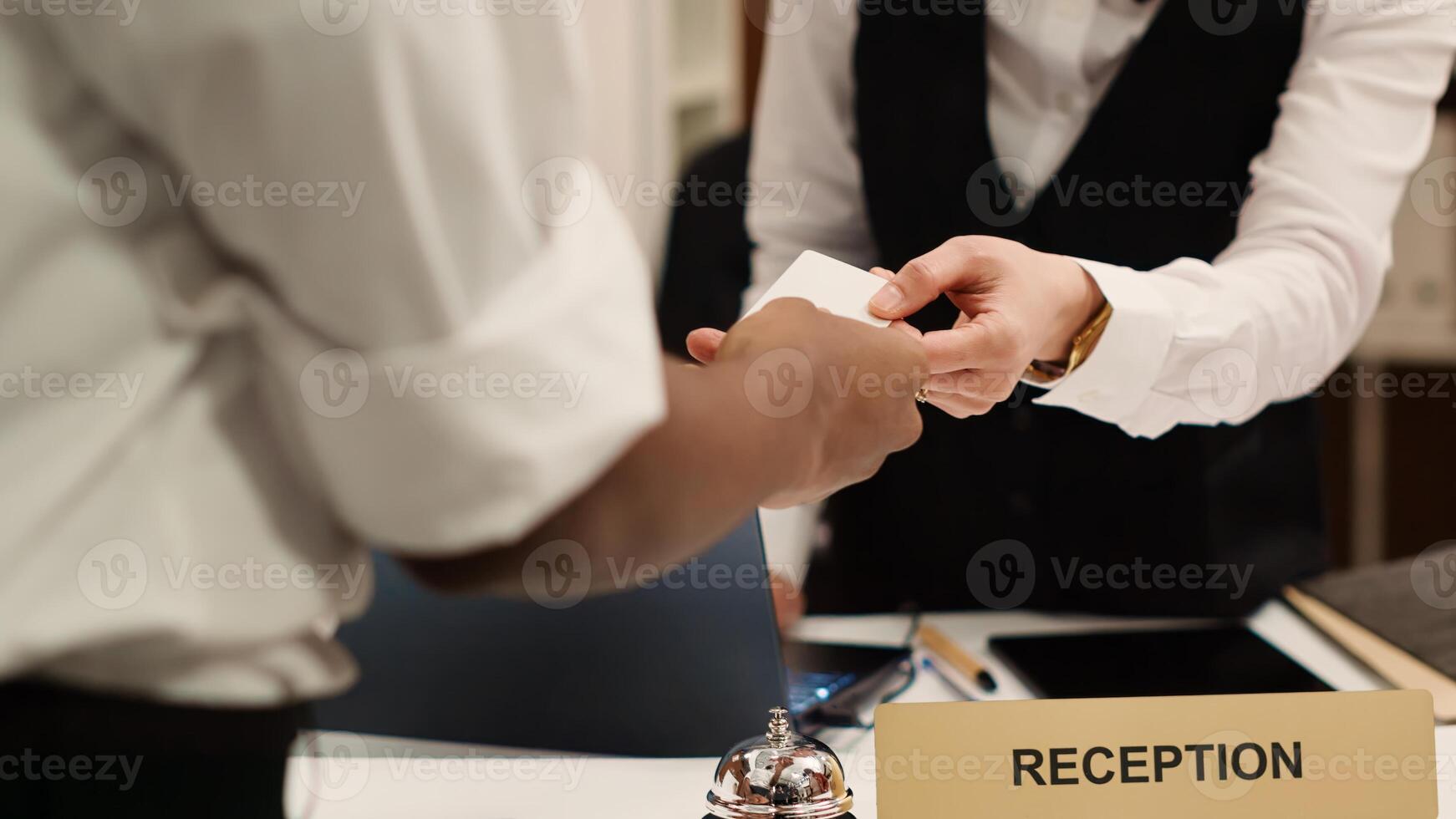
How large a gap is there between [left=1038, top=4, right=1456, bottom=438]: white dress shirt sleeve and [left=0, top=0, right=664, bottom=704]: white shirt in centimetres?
52

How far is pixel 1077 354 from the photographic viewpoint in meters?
Result: 0.80

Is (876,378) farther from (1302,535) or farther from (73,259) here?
(1302,535)

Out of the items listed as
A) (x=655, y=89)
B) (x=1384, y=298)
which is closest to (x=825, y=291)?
(x=655, y=89)

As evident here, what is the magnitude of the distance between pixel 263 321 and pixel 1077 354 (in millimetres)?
568

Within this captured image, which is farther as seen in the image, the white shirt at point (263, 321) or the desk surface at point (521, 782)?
the desk surface at point (521, 782)

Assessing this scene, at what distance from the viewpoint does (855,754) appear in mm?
740

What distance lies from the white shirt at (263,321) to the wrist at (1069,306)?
0.44 metres

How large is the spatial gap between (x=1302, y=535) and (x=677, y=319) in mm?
768

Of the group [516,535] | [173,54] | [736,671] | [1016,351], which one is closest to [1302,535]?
[1016,351]

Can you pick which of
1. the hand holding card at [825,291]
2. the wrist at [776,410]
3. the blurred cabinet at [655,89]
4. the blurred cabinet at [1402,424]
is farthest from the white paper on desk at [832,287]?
the blurred cabinet at [1402,424]

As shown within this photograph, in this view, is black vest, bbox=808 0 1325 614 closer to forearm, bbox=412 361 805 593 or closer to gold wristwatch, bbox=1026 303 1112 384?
gold wristwatch, bbox=1026 303 1112 384

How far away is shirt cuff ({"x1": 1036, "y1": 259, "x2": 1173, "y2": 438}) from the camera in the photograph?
778mm

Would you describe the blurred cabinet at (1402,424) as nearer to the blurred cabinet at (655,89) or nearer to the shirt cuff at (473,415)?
the blurred cabinet at (655,89)

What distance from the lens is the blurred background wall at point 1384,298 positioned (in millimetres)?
1979
